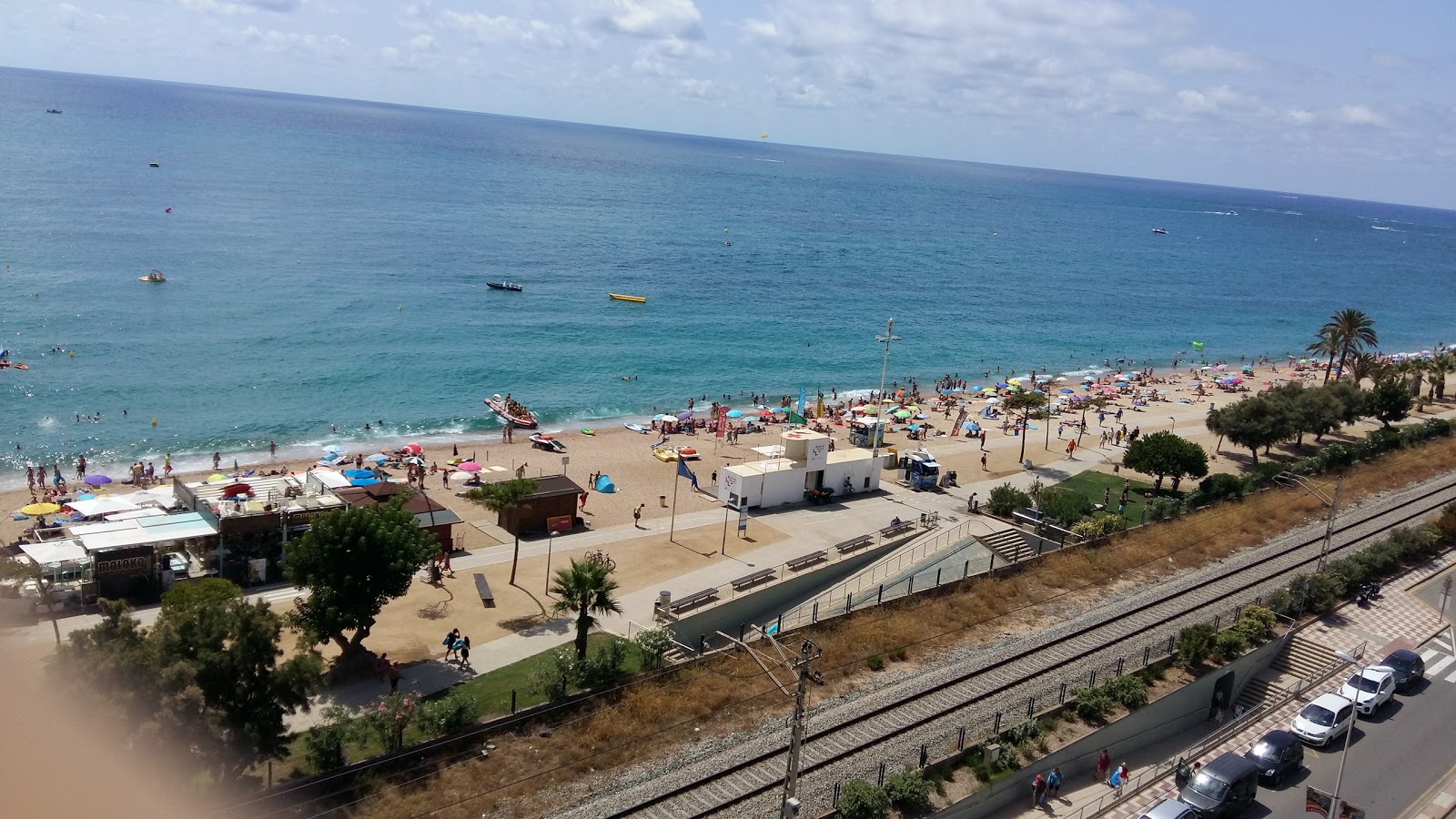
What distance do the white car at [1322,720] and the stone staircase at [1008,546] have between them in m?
10.6

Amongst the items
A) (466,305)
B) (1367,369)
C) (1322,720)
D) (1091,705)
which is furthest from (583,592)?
(466,305)

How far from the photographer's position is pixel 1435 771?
25109mm

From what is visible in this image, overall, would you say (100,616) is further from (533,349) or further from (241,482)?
(533,349)

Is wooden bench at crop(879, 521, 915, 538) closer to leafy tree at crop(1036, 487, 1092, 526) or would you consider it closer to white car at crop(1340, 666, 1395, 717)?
leafy tree at crop(1036, 487, 1092, 526)

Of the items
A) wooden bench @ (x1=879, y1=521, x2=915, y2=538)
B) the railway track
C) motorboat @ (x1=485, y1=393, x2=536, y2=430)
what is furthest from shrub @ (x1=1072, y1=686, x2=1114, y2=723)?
motorboat @ (x1=485, y1=393, x2=536, y2=430)

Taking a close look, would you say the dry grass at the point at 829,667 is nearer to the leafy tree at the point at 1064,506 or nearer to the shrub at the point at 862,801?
the leafy tree at the point at 1064,506

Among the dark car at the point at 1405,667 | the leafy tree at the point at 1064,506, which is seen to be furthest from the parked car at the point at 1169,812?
the leafy tree at the point at 1064,506

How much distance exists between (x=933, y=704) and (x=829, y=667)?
304cm

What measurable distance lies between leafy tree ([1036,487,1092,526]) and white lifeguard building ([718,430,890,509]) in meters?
7.14

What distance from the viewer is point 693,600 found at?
103 feet

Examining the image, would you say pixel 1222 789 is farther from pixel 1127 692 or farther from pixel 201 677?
pixel 201 677

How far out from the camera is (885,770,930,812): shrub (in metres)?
21.7

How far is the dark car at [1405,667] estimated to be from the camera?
1141 inches

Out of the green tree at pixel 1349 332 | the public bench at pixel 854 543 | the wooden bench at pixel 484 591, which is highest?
the green tree at pixel 1349 332
